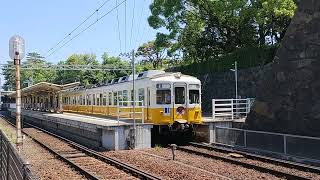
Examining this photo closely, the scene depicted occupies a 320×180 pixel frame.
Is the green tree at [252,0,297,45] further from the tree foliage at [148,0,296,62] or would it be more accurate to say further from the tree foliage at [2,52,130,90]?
the tree foliage at [2,52,130,90]

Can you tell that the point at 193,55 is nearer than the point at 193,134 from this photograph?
No

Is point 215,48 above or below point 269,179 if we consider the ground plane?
above

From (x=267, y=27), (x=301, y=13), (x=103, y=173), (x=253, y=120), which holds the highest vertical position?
(x=267, y=27)

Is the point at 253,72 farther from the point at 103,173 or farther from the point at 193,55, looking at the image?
the point at 103,173

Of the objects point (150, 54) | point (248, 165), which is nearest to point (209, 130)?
point (248, 165)

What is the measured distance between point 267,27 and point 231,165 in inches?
970

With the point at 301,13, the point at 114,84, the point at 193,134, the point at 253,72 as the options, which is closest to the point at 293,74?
the point at 301,13

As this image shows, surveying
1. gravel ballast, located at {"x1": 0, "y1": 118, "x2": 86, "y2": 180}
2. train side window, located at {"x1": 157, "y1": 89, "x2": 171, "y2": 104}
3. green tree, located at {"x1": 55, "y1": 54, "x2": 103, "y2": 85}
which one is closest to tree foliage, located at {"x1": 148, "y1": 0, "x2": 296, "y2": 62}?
train side window, located at {"x1": 157, "y1": 89, "x2": 171, "y2": 104}

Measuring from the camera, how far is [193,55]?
139 feet

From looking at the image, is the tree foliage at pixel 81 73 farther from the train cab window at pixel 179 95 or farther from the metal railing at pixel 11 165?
the metal railing at pixel 11 165

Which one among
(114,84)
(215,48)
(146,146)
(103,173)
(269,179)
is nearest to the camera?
(269,179)

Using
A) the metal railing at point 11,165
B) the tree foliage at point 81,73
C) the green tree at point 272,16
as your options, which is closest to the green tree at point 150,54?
the tree foliage at point 81,73

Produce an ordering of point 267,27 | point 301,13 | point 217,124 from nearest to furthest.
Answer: point 301,13, point 217,124, point 267,27

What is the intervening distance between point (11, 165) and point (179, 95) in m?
14.5
